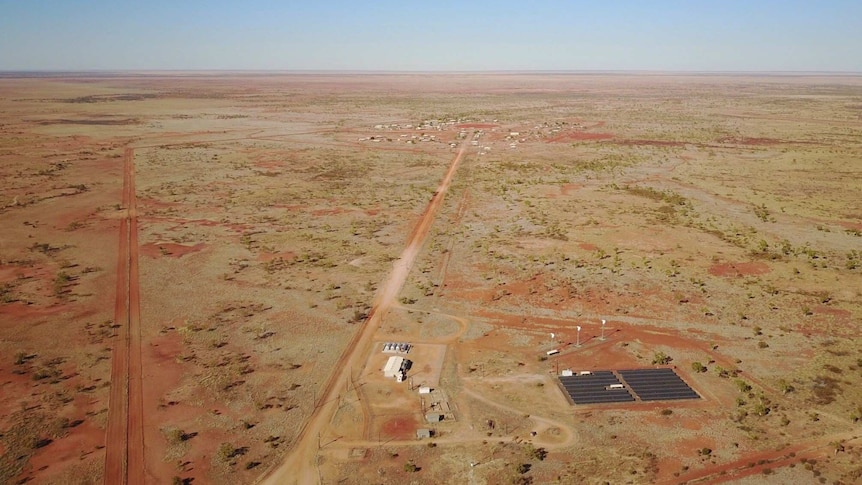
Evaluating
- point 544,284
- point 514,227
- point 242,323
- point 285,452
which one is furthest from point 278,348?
point 514,227

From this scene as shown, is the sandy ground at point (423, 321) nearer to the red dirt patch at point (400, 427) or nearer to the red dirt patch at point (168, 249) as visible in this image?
the red dirt patch at point (400, 427)

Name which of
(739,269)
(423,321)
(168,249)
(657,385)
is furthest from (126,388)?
(739,269)

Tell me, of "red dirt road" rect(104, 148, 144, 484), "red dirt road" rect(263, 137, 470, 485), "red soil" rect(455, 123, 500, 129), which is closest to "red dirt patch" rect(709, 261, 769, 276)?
"red dirt road" rect(263, 137, 470, 485)

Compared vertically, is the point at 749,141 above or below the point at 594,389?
above

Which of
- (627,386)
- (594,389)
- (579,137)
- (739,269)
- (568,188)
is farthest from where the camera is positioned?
(579,137)

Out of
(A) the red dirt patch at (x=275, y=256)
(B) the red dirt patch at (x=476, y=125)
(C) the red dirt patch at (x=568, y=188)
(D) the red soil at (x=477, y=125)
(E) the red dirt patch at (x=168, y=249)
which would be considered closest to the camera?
(A) the red dirt patch at (x=275, y=256)

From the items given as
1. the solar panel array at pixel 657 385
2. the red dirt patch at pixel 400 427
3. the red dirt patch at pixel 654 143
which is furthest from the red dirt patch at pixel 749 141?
the red dirt patch at pixel 400 427

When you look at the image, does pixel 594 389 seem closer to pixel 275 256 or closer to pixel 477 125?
pixel 275 256
